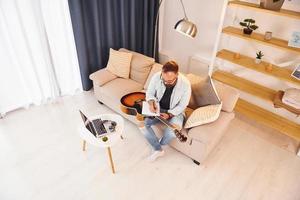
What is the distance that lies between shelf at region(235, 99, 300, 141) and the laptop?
1764mm

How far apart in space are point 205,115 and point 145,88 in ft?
3.23

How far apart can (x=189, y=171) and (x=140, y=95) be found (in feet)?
3.27

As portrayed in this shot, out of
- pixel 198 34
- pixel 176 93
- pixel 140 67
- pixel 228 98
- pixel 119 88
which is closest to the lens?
pixel 176 93

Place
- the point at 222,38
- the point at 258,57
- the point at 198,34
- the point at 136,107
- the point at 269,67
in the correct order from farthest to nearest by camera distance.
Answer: the point at 198,34 < the point at 222,38 < the point at 258,57 < the point at 269,67 < the point at 136,107

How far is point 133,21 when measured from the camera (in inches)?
134

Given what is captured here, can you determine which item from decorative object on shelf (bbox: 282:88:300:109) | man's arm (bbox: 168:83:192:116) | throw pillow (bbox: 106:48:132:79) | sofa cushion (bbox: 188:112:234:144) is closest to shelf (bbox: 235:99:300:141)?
decorative object on shelf (bbox: 282:88:300:109)

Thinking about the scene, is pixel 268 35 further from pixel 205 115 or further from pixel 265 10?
pixel 205 115

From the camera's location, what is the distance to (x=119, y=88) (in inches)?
112

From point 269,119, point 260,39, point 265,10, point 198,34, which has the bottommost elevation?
point 269,119

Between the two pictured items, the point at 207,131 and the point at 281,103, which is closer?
the point at 207,131

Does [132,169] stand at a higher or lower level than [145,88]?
lower

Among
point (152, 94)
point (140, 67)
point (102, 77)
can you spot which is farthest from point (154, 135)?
point (102, 77)

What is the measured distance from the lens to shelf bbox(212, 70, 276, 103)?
2.75 metres

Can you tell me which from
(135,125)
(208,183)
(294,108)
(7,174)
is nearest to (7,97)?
(7,174)
